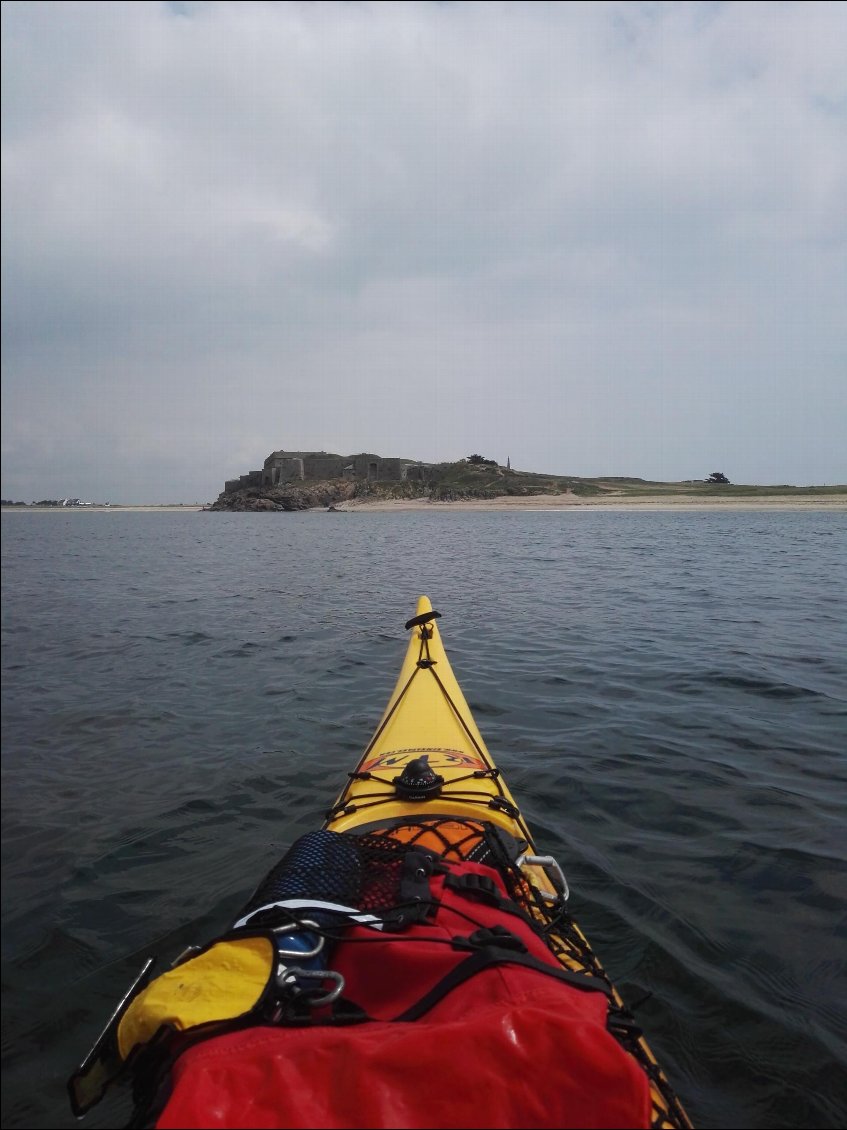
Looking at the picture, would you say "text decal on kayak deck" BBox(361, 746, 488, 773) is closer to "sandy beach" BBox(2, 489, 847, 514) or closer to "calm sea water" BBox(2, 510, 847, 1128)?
"calm sea water" BBox(2, 510, 847, 1128)

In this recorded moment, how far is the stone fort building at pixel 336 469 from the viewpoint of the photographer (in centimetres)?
9975

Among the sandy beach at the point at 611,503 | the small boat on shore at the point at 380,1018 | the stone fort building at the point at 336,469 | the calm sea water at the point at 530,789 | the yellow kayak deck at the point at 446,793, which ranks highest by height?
the stone fort building at the point at 336,469

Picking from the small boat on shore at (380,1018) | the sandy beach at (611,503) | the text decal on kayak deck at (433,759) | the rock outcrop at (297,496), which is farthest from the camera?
the rock outcrop at (297,496)

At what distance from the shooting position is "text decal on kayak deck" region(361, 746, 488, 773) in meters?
4.85

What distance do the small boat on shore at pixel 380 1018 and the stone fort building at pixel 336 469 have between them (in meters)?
95.6

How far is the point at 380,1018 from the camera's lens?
199 centimetres

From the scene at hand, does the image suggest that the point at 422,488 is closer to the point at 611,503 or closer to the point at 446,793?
the point at 611,503

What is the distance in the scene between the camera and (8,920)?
3994 mm

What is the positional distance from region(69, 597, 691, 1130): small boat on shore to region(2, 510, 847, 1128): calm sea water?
104 cm

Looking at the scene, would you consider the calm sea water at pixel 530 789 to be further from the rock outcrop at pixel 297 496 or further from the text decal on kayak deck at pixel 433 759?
the rock outcrop at pixel 297 496

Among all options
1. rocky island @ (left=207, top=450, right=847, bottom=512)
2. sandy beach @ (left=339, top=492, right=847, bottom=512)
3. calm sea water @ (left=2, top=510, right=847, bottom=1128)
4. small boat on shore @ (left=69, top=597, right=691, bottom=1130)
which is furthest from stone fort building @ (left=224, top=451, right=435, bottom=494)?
small boat on shore @ (left=69, top=597, right=691, bottom=1130)

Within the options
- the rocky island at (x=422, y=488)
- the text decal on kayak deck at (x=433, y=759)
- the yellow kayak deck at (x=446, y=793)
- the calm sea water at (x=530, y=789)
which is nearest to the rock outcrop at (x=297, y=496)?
the rocky island at (x=422, y=488)

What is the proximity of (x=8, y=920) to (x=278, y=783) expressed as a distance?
2300 mm

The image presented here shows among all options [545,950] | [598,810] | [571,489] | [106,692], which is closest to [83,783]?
[106,692]
